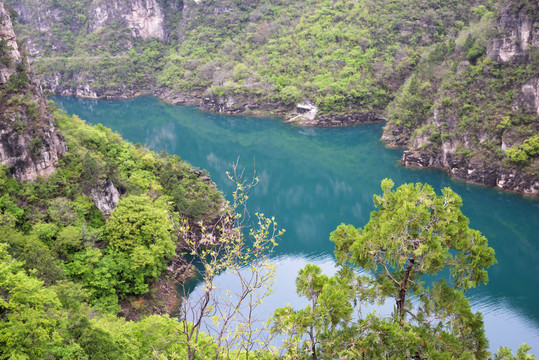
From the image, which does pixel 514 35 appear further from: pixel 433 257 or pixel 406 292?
pixel 433 257

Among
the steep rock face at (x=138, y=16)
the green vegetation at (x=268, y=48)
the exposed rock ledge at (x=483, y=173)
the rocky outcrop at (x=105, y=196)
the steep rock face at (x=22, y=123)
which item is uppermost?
the steep rock face at (x=138, y=16)

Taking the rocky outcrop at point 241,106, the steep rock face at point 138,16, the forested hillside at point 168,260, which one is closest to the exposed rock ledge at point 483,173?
the forested hillside at point 168,260

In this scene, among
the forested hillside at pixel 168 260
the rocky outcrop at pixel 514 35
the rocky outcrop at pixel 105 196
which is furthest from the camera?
the rocky outcrop at pixel 514 35

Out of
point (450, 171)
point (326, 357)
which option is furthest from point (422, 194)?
point (450, 171)

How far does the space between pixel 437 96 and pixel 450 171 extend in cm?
904

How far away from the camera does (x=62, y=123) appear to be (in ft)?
90.5

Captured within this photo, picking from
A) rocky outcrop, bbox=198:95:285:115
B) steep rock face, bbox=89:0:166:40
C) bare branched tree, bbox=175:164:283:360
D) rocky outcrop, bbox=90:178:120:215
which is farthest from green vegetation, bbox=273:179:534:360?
steep rock face, bbox=89:0:166:40

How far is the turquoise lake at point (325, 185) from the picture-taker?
23047mm

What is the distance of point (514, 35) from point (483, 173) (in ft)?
40.2

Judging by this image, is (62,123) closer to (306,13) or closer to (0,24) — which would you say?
(0,24)

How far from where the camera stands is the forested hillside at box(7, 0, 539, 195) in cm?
3691

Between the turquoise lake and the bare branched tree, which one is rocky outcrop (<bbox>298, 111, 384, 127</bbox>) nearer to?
the turquoise lake

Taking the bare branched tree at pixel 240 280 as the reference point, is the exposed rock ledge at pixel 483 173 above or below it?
below

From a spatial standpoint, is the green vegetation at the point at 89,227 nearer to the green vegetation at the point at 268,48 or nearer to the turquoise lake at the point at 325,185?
the turquoise lake at the point at 325,185
